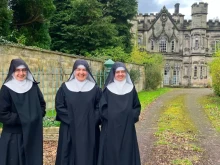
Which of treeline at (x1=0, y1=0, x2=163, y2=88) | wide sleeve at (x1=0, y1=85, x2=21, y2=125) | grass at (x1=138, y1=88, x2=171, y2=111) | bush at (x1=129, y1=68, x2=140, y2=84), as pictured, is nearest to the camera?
wide sleeve at (x1=0, y1=85, x2=21, y2=125)

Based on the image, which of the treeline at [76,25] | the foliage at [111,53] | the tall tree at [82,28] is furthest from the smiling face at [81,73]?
the tall tree at [82,28]

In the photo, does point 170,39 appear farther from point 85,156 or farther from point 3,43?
point 85,156

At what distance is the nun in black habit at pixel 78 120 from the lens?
4770mm

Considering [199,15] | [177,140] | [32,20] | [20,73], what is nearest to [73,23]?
[32,20]

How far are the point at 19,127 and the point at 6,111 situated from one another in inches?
11.6

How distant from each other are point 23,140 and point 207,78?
41502 mm

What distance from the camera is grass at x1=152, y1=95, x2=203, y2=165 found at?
7.09 metres

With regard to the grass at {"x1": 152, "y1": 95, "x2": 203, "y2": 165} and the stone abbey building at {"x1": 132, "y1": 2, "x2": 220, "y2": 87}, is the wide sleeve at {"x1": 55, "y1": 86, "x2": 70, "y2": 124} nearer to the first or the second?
the grass at {"x1": 152, "y1": 95, "x2": 203, "y2": 165}

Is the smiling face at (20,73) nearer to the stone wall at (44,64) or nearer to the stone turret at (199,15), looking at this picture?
the stone wall at (44,64)

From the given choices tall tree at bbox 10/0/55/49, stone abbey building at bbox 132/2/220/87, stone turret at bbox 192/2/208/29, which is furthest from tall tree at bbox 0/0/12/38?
stone turret at bbox 192/2/208/29

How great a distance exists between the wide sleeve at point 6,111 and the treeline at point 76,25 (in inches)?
467

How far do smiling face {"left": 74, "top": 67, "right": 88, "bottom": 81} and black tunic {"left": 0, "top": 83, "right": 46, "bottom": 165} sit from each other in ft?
2.32

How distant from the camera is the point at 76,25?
21.5m

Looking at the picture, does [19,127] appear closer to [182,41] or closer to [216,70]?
[216,70]
